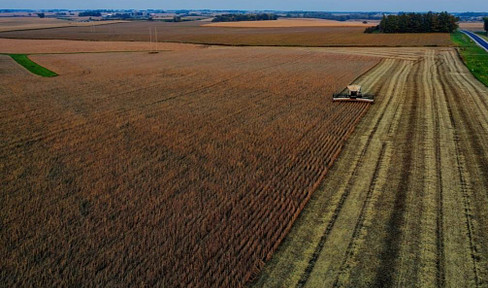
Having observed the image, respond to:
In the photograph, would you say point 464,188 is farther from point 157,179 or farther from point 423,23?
point 423,23

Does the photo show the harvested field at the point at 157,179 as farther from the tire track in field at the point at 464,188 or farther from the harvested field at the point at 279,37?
the harvested field at the point at 279,37

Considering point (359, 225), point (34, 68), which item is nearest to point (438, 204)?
point (359, 225)

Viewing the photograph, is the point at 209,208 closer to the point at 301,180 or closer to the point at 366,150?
the point at 301,180

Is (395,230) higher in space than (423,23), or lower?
lower

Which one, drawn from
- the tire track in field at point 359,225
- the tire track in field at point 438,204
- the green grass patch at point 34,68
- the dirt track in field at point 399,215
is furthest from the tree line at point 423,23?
the tire track in field at point 359,225

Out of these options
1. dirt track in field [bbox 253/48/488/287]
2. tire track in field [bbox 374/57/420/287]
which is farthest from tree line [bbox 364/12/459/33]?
tire track in field [bbox 374/57/420/287]

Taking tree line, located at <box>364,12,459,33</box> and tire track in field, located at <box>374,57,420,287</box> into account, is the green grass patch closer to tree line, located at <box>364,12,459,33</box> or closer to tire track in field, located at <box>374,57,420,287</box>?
tire track in field, located at <box>374,57,420,287</box>
